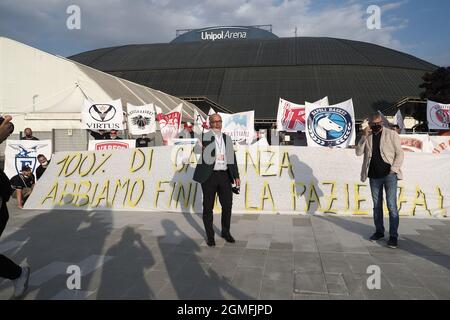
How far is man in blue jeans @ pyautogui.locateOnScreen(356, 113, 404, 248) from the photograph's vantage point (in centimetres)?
506

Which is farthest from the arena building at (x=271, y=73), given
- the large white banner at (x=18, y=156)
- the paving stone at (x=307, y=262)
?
the paving stone at (x=307, y=262)

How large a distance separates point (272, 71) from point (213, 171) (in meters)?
43.4

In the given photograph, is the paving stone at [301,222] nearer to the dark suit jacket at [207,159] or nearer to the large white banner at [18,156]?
the dark suit jacket at [207,159]

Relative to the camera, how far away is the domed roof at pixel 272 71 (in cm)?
4184

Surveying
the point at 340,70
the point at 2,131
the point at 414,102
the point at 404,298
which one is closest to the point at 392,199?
the point at 404,298

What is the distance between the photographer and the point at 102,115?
12297 mm

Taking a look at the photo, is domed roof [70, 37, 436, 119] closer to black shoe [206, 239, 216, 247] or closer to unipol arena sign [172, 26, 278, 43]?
unipol arena sign [172, 26, 278, 43]

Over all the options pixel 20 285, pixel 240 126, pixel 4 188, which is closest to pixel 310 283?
pixel 20 285

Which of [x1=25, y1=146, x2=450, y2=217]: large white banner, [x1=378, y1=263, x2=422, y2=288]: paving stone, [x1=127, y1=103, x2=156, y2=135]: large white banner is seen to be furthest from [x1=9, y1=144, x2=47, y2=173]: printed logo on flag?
[x1=378, y1=263, x2=422, y2=288]: paving stone

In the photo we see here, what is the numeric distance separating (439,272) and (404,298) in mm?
968

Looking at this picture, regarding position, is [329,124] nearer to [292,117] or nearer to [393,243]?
[292,117]

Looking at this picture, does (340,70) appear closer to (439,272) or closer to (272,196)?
(272,196)

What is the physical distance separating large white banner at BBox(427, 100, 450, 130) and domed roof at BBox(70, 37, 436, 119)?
77.3 feet

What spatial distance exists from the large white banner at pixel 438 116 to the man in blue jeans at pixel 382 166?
12.6 metres
